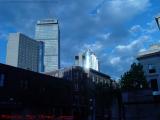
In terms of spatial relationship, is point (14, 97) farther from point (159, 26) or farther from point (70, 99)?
point (159, 26)

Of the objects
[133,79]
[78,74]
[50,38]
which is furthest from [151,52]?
[50,38]

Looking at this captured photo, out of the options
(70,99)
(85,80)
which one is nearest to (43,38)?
(85,80)

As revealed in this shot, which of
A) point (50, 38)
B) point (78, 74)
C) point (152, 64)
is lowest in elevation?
point (152, 64)

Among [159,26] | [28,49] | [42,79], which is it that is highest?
[28,49]

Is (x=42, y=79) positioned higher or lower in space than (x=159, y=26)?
lower

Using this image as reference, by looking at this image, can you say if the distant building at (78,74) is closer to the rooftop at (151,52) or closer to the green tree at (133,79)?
the rooftop at (151,52)

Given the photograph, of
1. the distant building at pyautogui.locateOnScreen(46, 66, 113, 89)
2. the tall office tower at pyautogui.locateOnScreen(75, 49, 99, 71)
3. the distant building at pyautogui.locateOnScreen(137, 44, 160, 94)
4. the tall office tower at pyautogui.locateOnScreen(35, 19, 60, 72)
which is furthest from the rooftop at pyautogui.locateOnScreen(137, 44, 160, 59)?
the tall office tower at pyautogui.locateOnScreen(35, 19, 60, 72)

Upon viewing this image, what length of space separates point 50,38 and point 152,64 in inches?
4127

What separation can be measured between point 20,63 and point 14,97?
176ft

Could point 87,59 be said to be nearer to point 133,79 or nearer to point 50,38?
point 50,38

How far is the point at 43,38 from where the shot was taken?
133000mm

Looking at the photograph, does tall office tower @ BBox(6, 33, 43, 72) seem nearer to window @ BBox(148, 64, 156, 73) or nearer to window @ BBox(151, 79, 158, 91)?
window @ BBox(148, 64, 156, 73)

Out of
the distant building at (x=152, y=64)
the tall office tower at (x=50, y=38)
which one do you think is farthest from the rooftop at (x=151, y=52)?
the tall office tower at (x=50, y=38)

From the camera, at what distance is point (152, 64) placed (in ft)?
159
